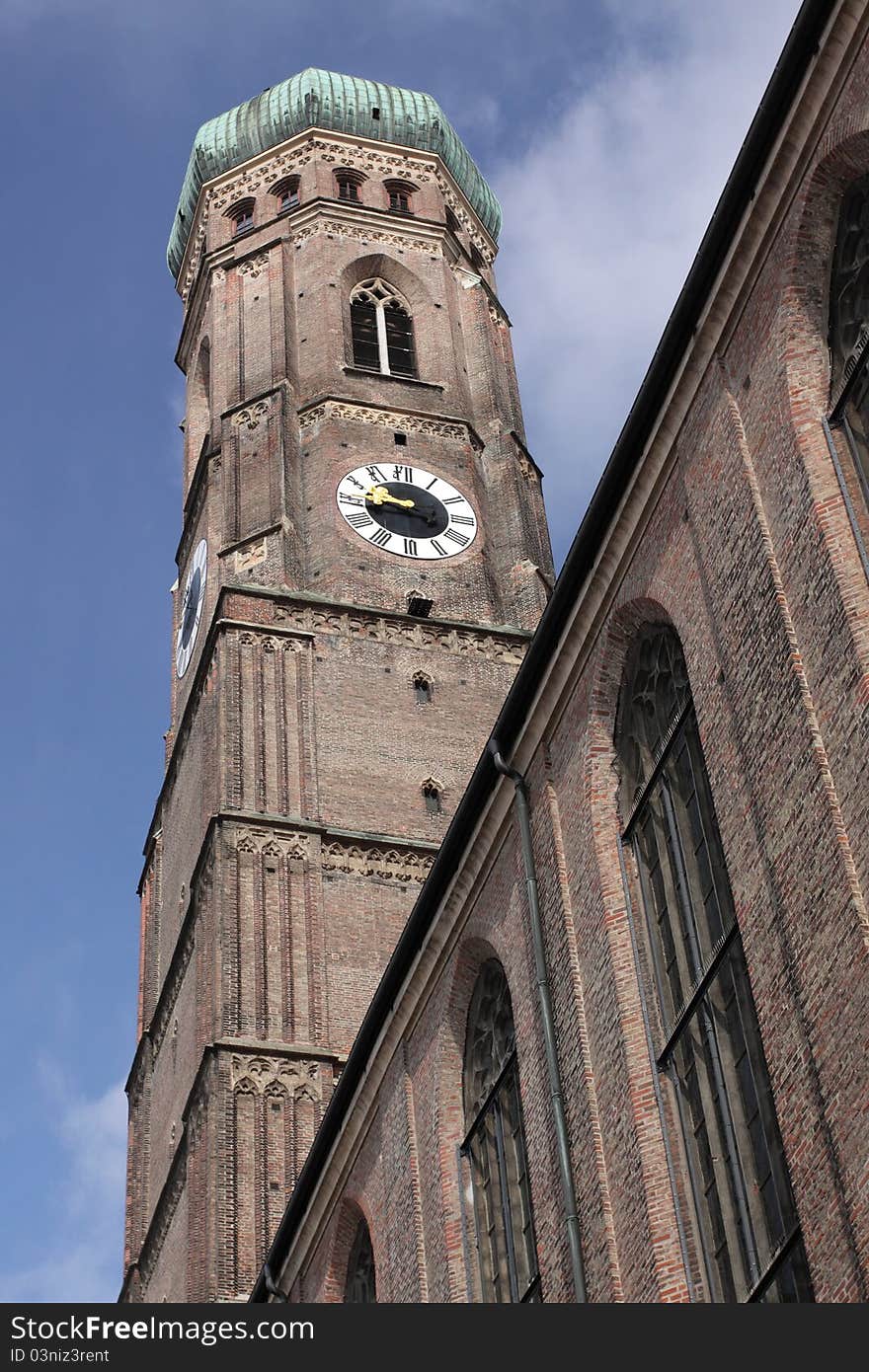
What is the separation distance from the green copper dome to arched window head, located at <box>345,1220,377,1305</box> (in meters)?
35.4

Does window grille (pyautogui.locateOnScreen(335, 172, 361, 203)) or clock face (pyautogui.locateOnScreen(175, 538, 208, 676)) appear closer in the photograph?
clock face (pyautogui.locateOnScreen(175, 538, 208, 676))

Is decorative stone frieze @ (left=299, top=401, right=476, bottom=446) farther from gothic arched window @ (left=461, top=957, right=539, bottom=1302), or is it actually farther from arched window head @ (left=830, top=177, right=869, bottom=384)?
arched window head @ (left=830, top=177, right=869, bottom=384)

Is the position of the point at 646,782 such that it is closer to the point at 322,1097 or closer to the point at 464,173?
the point at 322,1097

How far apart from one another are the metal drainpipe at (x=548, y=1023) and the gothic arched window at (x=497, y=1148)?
1.30 metres

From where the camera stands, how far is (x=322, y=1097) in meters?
34.6

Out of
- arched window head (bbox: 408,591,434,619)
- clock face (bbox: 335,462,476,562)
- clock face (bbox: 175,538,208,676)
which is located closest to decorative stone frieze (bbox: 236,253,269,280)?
clock face (bbox: 175,538,208,676)

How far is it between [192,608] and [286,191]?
12.8m

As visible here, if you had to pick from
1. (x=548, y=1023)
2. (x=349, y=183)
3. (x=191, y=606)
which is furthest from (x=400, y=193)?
(x=548, y=1023)

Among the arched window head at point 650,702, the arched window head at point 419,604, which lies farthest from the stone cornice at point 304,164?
the arched window head at point 650,702

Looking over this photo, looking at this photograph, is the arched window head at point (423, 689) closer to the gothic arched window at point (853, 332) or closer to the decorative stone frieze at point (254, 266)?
the decorative stone frieze at point (254, 266)

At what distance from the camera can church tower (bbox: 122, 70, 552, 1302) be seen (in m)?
35.6

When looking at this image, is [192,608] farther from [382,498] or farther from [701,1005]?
[701,1005]

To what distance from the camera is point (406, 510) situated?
44688 millimetres

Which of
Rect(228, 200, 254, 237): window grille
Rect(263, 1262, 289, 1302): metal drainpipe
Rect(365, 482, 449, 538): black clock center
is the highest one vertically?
Rect(228, 200, 254, 237): window grille
